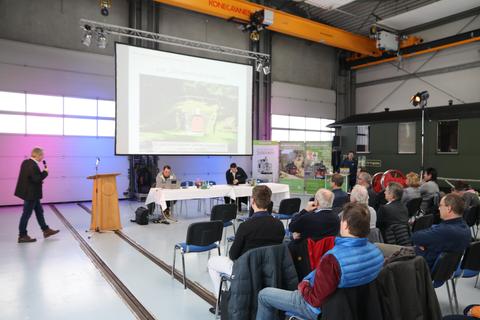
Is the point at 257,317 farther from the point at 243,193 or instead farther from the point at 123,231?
the point at 243,193

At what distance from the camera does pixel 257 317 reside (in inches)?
88.9

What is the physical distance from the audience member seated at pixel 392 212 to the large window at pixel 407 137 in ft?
24.1

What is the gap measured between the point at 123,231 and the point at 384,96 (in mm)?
11972

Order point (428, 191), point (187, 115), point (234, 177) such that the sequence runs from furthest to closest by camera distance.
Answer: point (234, 177), point (187, 115), point (428, 191)

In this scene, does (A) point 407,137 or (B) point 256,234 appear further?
(A) point 407,137

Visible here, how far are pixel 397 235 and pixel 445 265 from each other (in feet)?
3.11

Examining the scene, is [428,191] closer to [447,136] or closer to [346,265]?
[447,136]

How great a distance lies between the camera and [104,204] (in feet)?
20.2

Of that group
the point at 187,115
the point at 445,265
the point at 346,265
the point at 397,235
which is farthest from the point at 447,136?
the point at 346,265

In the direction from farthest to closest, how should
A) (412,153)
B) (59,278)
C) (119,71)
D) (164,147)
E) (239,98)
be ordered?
(412,153), (239,98), (164,147), (119,71), (59,278)

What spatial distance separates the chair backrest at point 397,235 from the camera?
3.66 m

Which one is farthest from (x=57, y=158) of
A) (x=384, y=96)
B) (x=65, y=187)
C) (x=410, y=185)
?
(x=384, y=96)

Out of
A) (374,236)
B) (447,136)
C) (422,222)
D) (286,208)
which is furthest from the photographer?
(447,136)

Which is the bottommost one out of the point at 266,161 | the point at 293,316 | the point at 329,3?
the point at 293,316
